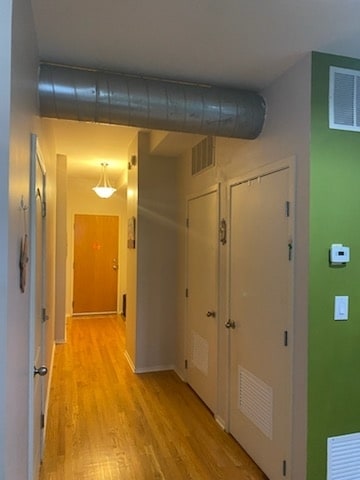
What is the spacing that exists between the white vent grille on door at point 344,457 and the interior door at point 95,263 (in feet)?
20.1

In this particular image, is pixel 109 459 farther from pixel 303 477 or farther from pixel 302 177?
pixel 302 177

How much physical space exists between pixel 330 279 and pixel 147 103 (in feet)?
5.16

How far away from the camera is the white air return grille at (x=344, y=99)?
212cm

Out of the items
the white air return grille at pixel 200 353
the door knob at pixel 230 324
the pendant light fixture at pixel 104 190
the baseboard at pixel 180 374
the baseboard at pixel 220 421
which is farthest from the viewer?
the pendant light fixture at pixel 104 190

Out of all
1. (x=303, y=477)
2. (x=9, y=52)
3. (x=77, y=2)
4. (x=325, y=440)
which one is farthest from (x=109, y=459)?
(x=77, y=2)

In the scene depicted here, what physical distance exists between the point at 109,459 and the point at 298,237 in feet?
Result: 6.75

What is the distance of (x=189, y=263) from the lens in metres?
4.03

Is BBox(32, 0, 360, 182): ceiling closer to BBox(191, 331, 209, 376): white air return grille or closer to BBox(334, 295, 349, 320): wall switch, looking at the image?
BBox(334, 295, 349, 320): wall switch

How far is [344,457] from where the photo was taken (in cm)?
213

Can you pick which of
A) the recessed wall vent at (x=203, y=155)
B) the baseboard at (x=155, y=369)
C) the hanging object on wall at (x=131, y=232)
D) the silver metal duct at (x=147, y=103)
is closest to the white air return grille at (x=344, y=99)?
the silver metal duct at (x=147, y=103)

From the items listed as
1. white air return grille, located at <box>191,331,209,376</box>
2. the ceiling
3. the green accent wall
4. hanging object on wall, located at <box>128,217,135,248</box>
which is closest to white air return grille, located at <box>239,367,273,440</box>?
the green accent wall

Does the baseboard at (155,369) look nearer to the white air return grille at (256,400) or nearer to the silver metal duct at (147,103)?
the white air return grille at (256,400)

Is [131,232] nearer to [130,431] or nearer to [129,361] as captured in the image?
[129,361]

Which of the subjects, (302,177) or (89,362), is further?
(89,362)
